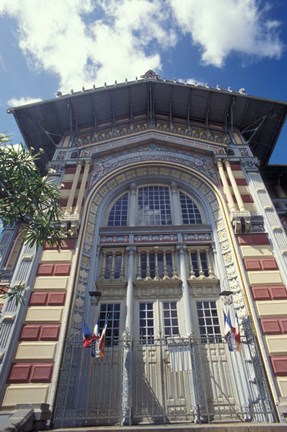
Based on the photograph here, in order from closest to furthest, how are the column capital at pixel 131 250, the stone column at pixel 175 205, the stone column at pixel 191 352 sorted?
1. the stone column at pixel 191 352
2. the column capital at pixel 131 250
3. the stone column at pixel 175 205

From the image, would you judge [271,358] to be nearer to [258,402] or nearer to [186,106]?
[258,402]

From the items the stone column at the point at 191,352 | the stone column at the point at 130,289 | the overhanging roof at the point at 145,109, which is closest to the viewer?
the stone column at the point at 191,352

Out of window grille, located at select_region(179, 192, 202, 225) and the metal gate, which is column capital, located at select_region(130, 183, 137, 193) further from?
the metal gate

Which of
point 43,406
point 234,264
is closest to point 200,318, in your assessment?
point 234,264

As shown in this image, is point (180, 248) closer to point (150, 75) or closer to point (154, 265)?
point (154, 265)

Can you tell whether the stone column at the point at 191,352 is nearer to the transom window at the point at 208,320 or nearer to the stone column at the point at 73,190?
the transom window at the point at 208,320

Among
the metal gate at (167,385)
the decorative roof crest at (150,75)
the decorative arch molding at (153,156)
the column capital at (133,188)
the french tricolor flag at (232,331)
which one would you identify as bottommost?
the metal gate at (167,385)

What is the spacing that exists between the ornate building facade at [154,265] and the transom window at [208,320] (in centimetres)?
4

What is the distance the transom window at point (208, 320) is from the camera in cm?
993

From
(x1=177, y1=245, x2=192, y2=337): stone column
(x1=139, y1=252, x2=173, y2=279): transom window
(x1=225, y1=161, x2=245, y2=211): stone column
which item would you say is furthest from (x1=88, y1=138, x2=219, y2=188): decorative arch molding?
(x1=139, y1=252, x2=173, y2=279): transom window

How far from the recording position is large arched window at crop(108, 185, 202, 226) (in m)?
13.6

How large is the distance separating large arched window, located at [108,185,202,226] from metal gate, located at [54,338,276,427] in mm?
5657

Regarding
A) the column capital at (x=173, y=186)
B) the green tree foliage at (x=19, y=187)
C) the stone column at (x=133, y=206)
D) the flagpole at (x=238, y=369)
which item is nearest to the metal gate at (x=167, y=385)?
the flagpole at (x=238, y=369)

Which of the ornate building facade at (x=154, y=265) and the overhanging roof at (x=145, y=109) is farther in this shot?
the overhanging roof at (x=145, y=109)
